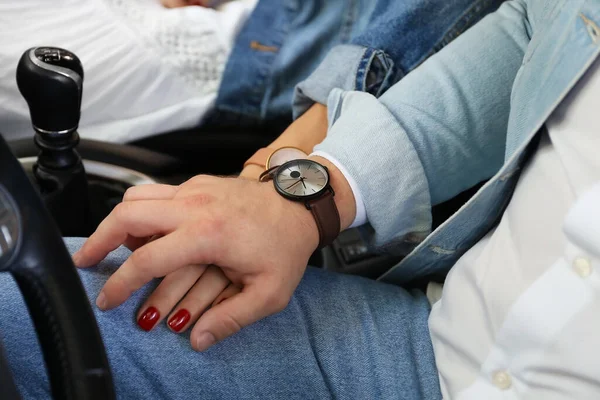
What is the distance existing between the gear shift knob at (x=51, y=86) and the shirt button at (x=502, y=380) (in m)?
0.53

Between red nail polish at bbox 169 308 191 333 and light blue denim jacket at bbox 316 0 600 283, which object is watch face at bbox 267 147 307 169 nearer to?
light blue denim jacket at bbox 316 0 600 283

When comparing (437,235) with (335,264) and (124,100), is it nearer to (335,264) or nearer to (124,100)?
(335,264)

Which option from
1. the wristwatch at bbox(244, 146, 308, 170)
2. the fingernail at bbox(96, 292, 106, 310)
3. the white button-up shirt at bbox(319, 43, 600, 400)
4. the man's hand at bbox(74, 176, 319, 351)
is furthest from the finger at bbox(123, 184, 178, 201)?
the white button-up shirt at bbox(319, 43, 600, 400)

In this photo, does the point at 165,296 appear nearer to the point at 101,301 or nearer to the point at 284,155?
the point at 101,301

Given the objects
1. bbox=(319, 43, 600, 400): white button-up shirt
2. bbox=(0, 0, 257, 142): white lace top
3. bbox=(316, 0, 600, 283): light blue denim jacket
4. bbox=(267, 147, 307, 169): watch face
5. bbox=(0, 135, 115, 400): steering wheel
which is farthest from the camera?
bbox=(0, 0, 257, 142): white lace top

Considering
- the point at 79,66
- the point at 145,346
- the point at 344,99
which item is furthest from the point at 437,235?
the point at 79,66

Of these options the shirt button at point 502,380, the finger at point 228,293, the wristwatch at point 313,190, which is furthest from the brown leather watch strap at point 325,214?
the shirt button at point 502,380

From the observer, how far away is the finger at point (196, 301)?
1.97ft

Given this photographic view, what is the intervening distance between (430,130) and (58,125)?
17.2 inches

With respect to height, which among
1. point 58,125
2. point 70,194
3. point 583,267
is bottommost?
point 70,194

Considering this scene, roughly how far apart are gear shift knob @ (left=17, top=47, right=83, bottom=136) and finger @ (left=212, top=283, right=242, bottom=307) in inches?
11.0

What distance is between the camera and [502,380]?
568 mm

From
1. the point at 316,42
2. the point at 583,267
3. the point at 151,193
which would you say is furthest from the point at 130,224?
the point at 316,42

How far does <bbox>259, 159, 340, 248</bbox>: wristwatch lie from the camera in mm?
651
